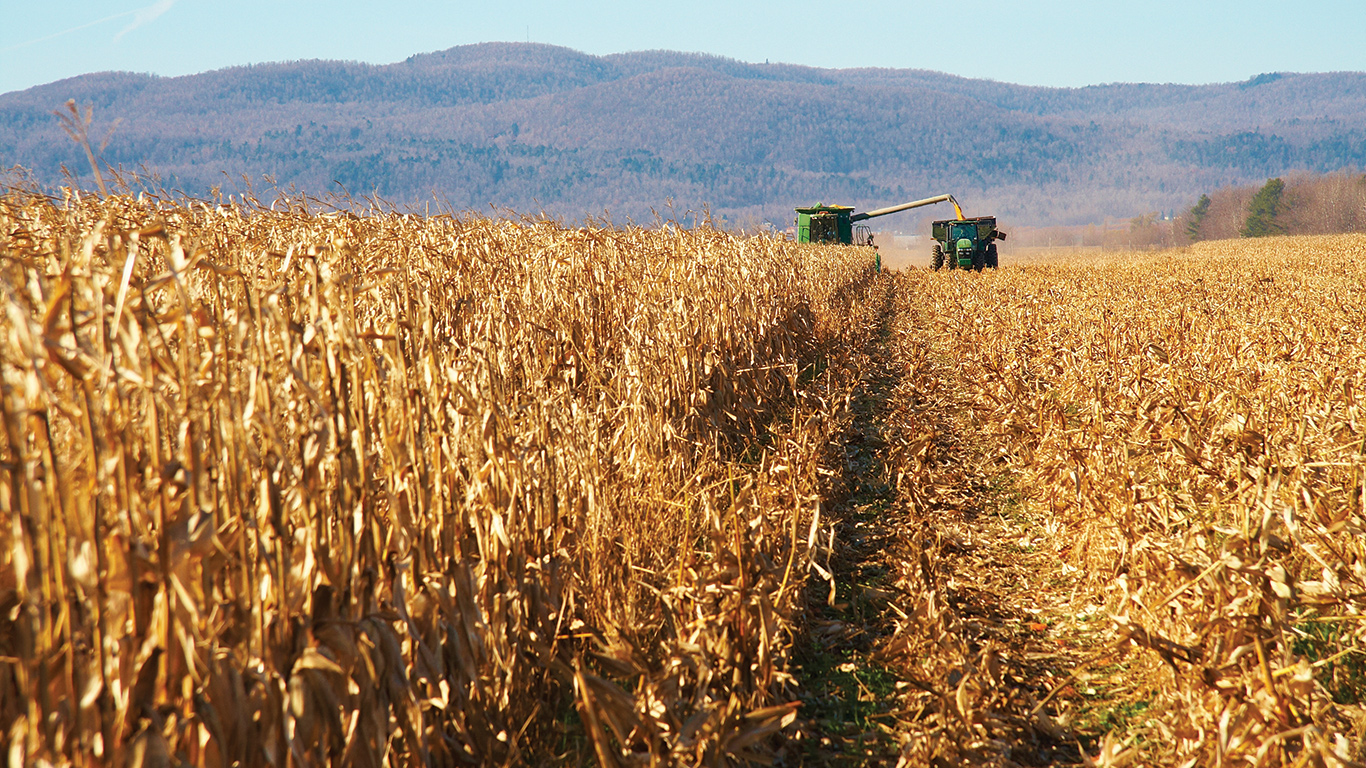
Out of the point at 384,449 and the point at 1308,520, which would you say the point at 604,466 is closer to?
the point at 384,449

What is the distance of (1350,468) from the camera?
13.5 feet

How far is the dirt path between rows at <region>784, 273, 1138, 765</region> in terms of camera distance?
2824 mm

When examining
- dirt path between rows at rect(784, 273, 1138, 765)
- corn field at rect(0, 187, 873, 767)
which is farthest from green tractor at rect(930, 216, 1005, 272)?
corn field at rect(0, 187, 873, 767)

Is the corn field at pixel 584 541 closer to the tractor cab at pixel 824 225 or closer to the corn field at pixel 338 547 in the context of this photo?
the corn field at pixel 338 547

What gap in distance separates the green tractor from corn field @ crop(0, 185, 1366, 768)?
66.2 feet

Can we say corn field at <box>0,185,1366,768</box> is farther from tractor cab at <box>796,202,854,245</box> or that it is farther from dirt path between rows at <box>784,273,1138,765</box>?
tractor cab at <box>796,202,854,245</box>

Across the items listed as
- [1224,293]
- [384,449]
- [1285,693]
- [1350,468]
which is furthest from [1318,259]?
[384,449]

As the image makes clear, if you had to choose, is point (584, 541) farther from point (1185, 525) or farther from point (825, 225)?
point (825, 225)

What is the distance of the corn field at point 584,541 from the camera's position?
1627 mm

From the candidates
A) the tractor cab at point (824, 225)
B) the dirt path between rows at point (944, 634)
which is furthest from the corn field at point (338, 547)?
the tractor cab at point (824, 225)

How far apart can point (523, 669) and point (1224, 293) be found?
1308 centimetres

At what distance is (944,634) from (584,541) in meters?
1.37

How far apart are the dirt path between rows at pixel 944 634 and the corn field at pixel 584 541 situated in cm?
2

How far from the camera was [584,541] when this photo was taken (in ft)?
10.3
